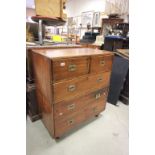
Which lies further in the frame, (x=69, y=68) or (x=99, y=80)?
(x=99, y=80)

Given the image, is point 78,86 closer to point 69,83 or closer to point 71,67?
point 69,83

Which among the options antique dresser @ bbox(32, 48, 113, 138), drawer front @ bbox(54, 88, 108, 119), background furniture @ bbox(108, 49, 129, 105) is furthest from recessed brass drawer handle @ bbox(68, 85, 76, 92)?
background furniture @ bbox(108, 49, 129, 105)

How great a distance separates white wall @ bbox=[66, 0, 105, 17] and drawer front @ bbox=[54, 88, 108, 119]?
4.66 meters

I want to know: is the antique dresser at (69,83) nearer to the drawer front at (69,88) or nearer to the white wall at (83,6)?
the drawer front at (69,88)

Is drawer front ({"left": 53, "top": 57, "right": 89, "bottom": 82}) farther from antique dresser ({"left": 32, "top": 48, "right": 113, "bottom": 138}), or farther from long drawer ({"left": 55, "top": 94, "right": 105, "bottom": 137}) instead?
long drawer ({"left": 55, "top": 94, "right": 105, "bottom": 137})

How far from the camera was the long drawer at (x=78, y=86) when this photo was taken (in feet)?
3.79

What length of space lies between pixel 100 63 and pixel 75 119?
692 millimetres

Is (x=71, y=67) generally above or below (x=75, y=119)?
above

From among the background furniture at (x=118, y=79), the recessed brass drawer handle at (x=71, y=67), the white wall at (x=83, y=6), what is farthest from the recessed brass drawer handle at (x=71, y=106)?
the white wall at (x=83, y=6)

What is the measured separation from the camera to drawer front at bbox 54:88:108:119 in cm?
123

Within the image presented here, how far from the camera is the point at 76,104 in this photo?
1364mm

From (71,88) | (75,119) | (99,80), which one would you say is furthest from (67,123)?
(99,80)
